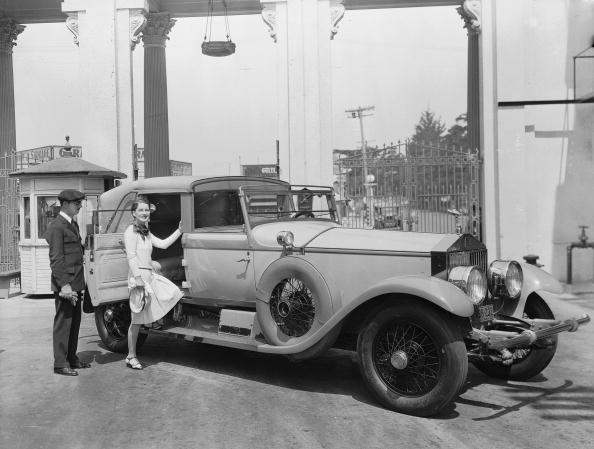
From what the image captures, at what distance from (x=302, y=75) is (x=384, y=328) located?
27.2ft

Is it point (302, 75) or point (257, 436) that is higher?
point (302, 75)

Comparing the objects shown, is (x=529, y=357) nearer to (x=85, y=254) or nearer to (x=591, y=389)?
(x=591, y=389)

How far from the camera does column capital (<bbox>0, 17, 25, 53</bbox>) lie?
16.3 metres

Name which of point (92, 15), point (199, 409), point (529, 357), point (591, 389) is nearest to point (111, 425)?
point (199, 409)

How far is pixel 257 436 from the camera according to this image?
4.10 m

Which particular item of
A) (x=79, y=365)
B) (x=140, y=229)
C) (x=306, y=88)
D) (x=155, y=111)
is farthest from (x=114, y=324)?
(x=155, y=111)

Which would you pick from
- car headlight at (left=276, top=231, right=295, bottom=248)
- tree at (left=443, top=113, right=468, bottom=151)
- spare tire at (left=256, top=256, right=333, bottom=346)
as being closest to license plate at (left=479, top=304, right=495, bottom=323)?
spare tire at (left=256, top=256, right=333, bottom=346)

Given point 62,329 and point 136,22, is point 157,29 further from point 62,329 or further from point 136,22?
point 62,329

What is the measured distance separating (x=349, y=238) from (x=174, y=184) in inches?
78.2

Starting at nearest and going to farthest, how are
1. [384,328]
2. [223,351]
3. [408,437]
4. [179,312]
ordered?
[408,437] → [384,328] → [179,312] → [223,351]

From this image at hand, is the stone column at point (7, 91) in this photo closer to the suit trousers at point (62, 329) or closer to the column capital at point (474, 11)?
the column capital at point (474, 11)

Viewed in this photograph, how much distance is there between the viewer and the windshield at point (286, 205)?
5.89 m

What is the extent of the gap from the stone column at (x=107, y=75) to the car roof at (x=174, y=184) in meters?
5.65

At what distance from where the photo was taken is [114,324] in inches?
261
